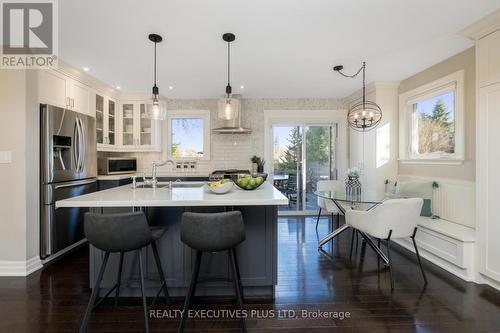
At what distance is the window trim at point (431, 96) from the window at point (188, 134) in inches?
135

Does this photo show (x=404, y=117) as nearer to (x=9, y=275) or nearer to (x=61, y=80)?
(x=61, y=80)

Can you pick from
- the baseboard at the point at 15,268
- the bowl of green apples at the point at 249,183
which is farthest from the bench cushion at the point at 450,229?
the baseboard at the point at 15,268

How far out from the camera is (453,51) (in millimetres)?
2971

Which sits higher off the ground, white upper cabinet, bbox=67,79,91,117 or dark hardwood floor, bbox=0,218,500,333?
white upper cabinet, bbox=67,79,91,117

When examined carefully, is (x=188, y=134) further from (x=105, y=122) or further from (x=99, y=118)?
(x=99, y=118)

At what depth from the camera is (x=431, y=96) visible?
3.49m

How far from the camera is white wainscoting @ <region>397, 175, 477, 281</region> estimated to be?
2.51 m

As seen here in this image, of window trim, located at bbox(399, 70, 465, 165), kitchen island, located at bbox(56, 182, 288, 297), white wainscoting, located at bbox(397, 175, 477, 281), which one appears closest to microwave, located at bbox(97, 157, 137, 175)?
kitchen island, located at bbox(56, 182, 288, 297)

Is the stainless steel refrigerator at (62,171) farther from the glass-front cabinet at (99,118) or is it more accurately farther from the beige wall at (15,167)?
the glass-front cabinet at (99,118)

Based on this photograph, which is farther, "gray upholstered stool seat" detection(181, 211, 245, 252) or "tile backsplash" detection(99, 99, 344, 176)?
"tile backsplash" detection(99, 99, 344, 176)

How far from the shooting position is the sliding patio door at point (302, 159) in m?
5.25

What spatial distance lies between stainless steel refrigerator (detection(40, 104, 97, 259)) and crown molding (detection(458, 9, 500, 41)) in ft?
14.5

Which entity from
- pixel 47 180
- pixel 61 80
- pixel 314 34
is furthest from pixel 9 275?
pixel 314 34

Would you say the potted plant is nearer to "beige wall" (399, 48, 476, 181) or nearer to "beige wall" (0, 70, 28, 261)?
"beige wall" (399, 48, 476, 181)
